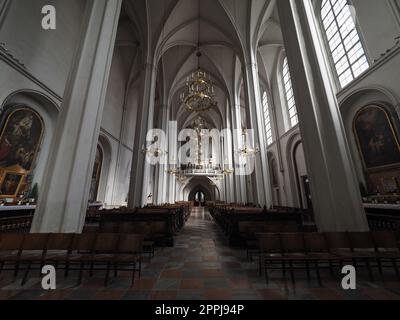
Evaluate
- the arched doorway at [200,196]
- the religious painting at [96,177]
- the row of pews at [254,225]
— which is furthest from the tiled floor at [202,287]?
the arched doorway at [200,196]

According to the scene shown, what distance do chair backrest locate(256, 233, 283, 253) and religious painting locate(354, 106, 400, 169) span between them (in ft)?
21.3

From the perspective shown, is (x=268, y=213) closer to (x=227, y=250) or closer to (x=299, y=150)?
(x=227, y=250)

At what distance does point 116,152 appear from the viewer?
1394cm

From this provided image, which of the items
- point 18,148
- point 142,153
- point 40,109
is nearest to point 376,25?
point 142,153

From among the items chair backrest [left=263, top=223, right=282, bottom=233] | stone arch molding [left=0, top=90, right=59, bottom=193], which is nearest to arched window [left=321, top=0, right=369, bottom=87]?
chair backrest [left=263, top=223, right=282, bottom=233]

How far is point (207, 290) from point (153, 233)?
2639 mm

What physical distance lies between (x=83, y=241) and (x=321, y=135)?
5.48 m

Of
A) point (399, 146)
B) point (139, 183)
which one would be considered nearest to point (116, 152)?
point (139, 183)

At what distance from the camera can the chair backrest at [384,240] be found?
9.50ft

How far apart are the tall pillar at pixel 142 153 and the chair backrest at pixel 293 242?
7948mm

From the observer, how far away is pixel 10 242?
2.81 m

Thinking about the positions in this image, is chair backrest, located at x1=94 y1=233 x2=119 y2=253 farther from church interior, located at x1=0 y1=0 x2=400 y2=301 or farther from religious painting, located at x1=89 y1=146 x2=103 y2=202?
religious painting, located at x1=89 y1=146 x2=103 y2=202

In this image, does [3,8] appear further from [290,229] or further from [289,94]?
[289,94]

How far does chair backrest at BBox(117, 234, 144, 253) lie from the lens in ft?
9.15
